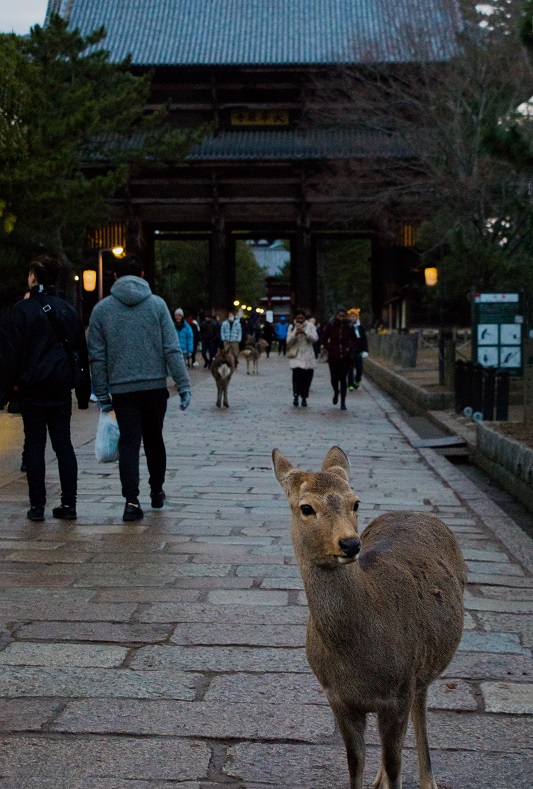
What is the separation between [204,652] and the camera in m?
4.44

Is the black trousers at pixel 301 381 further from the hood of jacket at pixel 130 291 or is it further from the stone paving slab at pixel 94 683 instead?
the stone paving slab at pixel 94 683

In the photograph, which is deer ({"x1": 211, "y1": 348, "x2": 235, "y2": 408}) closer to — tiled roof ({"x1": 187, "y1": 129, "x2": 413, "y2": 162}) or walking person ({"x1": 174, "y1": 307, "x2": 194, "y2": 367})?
walking person ({"x1": 174, "y1": 307, "x2": 194, "y2": 367})

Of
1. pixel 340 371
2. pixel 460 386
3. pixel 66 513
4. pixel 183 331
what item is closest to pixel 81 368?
pixel 66 513

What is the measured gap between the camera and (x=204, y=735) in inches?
140

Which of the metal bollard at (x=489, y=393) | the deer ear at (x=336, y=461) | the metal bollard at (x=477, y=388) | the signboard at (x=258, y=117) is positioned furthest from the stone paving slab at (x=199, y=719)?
the signboard at (x=258, y=117)

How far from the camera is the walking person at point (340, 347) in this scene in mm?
16906

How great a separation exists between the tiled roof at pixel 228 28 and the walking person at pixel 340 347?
2184 cm

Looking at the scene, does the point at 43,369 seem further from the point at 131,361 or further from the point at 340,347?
the point at 340,347

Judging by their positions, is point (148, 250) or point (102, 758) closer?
point (102, 758)

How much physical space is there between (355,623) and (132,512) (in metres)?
4.69

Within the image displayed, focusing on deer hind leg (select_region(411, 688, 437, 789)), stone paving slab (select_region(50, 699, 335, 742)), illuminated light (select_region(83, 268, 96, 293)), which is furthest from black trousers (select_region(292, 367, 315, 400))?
deer hind leg (select_region(411, 688, 437, 789))

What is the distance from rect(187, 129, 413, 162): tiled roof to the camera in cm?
3816

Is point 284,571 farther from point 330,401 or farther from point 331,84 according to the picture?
point 331,84

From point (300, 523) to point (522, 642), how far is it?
2199 millimetres
